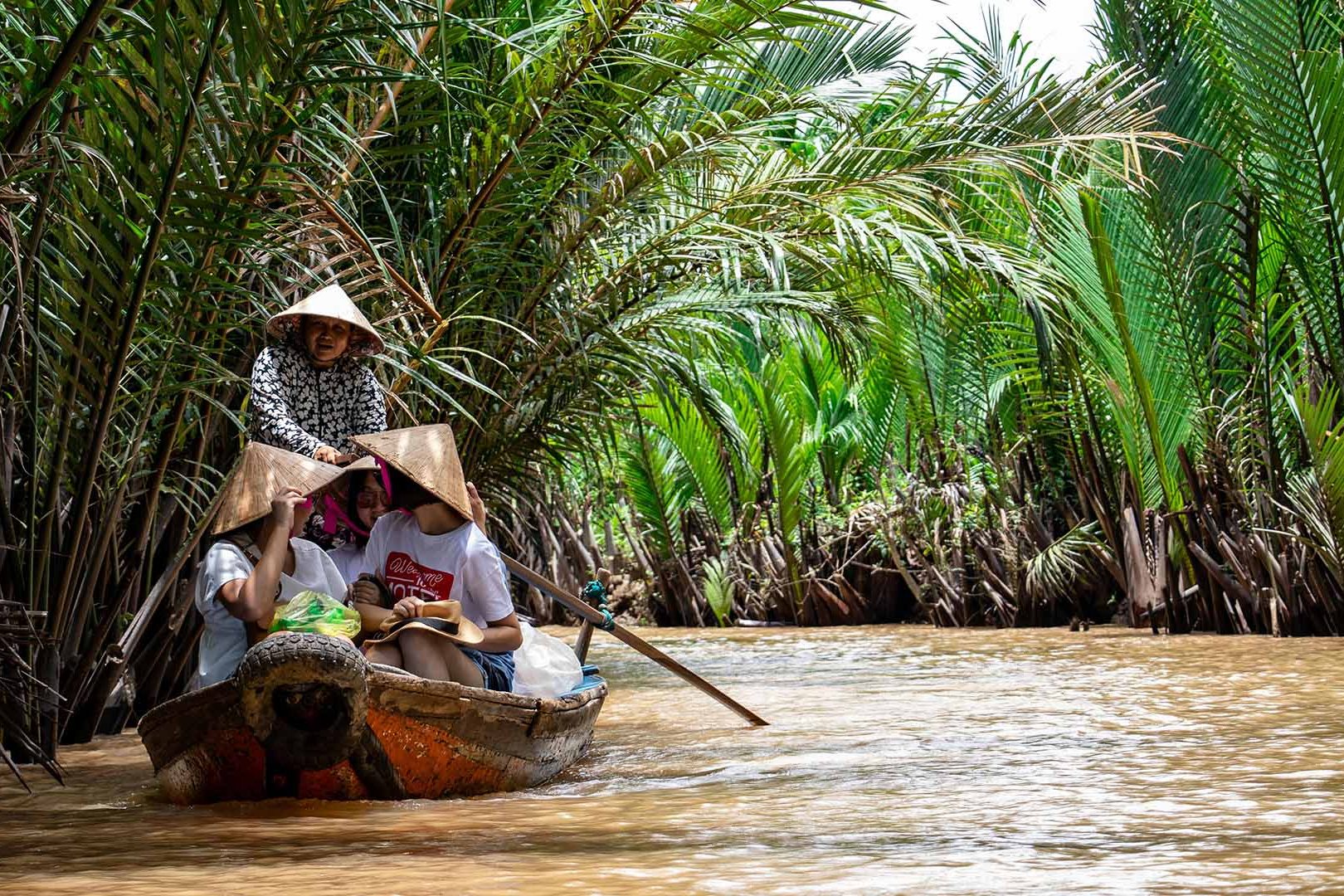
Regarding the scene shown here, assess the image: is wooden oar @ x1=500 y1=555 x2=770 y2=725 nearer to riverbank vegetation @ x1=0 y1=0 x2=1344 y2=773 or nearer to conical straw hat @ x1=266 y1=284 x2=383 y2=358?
riverbank vegetation @ x1=0 y1=0 x2=1344 y2=773

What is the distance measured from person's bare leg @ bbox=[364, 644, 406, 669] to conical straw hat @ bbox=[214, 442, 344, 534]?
473mm

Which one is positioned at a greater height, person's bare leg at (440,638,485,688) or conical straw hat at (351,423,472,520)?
conical straw hat at (351,423,472,520)

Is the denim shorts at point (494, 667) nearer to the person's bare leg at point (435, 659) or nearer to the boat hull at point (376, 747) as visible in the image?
the person's bare leg at point (435, 659)

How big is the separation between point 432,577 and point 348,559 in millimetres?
391

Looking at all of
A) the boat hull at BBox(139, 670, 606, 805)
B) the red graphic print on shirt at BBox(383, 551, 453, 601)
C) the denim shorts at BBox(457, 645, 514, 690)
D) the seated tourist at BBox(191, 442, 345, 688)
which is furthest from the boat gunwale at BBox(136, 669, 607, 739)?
the red graphic print on shirt at BBox(383, 551, 453, 601)

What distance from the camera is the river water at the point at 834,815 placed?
3107 millimetres

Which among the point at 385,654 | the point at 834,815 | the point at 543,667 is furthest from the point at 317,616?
the point at 834,815

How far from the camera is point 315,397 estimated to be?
5.20 metres

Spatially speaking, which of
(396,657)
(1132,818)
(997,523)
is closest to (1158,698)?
(1132,818)

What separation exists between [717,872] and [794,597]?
9.75m

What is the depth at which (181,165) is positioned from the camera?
4262mm

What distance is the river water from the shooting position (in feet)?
10.2

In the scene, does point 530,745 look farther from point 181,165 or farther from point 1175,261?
point 1175,261

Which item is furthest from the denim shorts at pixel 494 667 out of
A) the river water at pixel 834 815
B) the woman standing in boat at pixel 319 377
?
the woman standing in boat at pixel 319 377
